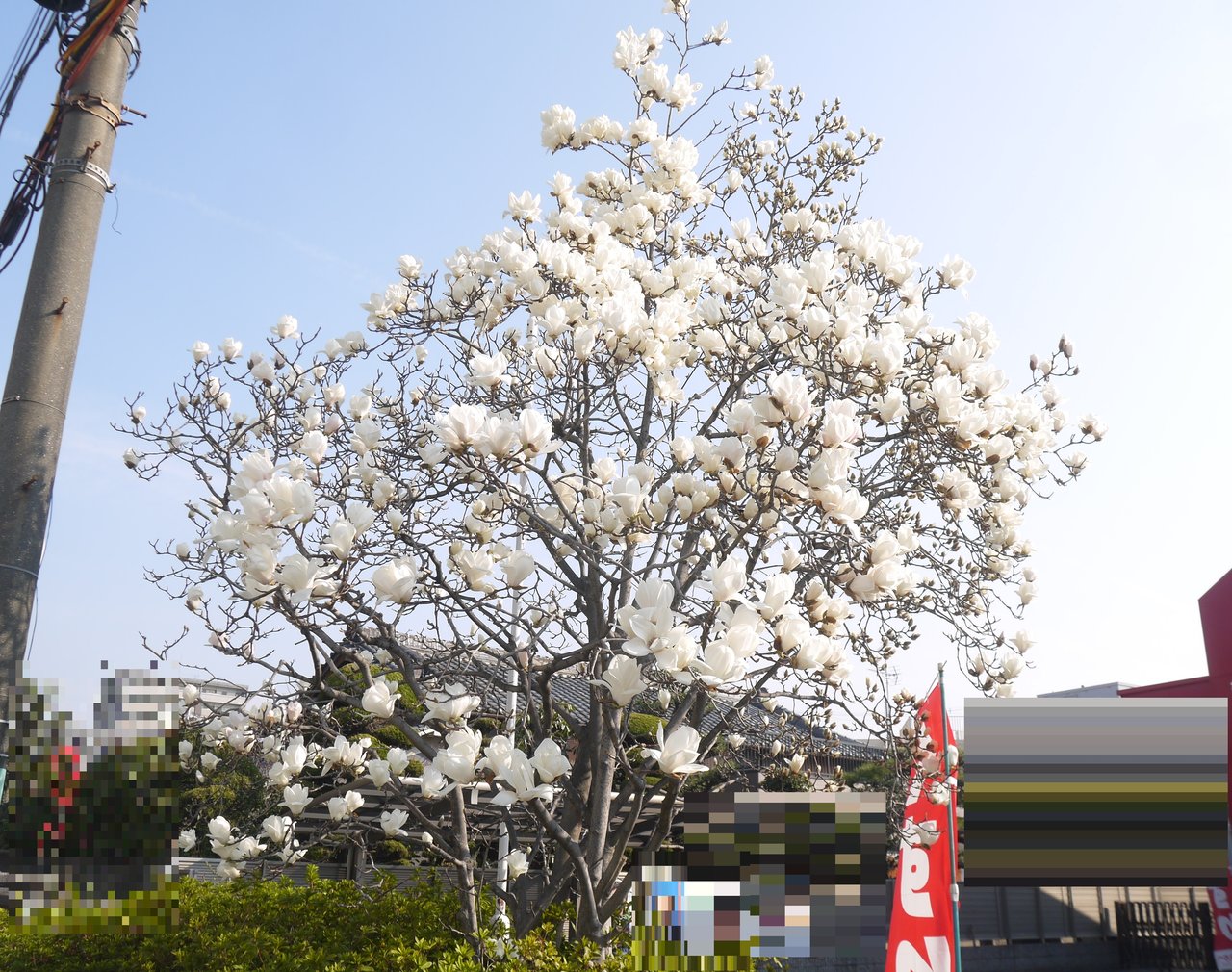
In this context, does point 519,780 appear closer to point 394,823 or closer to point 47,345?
point 394,823

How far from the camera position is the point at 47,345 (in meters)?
3.05

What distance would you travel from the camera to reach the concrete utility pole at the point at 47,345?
9.50 ft

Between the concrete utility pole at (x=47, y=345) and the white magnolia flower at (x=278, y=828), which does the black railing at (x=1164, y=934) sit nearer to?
the white magnolia flower at (x=278, y=828)

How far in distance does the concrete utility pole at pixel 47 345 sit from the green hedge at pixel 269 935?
38.4 inches

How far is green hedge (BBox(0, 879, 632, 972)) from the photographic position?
3111 mm

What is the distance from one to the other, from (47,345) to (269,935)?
2200 millimetres

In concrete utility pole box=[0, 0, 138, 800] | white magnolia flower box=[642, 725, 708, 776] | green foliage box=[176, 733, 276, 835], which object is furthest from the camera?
green foliage box=[176, 733, 276, 835]

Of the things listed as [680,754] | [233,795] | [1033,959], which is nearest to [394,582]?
[680,754]

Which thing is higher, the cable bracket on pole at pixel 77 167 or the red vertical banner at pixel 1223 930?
the cable bracket on pole at pixel 77 167

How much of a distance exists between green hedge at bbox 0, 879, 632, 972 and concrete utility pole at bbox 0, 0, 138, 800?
3.20 ft

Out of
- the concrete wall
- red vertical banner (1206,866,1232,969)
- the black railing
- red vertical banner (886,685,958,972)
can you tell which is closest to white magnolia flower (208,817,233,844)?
red vertical banner (886,685,958,972)

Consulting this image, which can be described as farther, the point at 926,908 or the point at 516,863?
the point at 926,908

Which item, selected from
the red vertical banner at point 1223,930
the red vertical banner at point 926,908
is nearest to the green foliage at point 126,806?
the red vertical banner at point 926,908

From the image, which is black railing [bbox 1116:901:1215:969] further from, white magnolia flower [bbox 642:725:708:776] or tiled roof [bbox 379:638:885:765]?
white magnolia flower [bbox 642:725:708:776]
